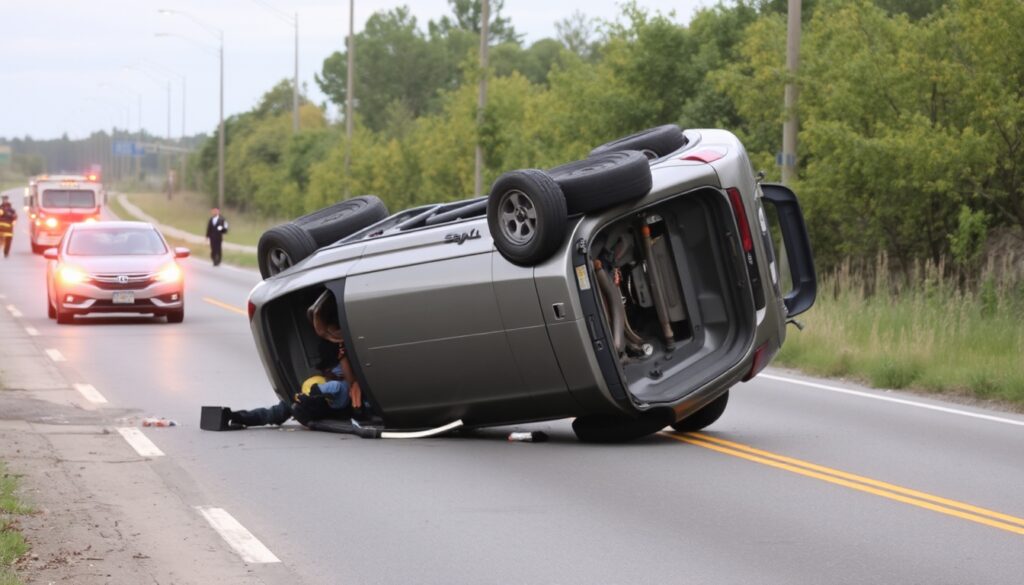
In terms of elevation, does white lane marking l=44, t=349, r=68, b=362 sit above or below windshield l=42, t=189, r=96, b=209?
below

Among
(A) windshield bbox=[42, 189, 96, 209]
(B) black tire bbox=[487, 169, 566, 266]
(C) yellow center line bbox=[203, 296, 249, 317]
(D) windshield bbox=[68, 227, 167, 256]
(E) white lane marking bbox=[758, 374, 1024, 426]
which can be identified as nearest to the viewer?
(B) black tire bbox=[487, 169, 566, 266]

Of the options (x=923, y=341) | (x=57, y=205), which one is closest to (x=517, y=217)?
(x=923, y=341)

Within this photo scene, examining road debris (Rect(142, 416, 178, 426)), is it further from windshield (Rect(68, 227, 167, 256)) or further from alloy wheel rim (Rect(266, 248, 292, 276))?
windshield (Rect(68, 227, 167, 256))

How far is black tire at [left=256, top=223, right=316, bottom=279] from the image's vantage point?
1303 centimetres

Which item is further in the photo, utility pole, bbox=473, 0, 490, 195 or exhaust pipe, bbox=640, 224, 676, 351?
utility pole, bbox=473, 0, 490, 195

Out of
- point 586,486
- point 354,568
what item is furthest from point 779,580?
point 586,486

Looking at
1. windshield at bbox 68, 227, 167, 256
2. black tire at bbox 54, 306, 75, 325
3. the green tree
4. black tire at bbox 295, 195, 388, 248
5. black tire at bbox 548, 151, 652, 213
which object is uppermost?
the green tree

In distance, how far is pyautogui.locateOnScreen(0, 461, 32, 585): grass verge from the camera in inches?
296

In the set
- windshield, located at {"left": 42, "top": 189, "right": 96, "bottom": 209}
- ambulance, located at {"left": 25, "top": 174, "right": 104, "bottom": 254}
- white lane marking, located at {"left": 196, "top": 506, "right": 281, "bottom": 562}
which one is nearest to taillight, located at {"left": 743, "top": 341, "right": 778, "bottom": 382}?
white lane marking, located at {"left": 196, "top": 506, "right": 281, "bottom": 562}

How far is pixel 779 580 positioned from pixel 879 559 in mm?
692

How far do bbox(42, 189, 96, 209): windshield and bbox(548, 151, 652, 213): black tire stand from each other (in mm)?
45139

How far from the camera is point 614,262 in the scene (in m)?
11.8

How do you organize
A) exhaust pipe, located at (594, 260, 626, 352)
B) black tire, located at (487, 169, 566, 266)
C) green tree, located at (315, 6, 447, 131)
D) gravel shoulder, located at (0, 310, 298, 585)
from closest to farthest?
1. gravel shoulder, located at (0, 310, 298, 585)
2. black tire, located at (487, 169, 566, 266)
3. exhaust pipe, located at (594, 260, 626, 352)
4. green tree, located at (315, 6, 447, 131)

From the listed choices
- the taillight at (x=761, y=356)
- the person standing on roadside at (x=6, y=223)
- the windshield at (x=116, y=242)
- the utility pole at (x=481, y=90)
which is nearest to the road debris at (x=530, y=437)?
the taillight at (x=761, y=356)
